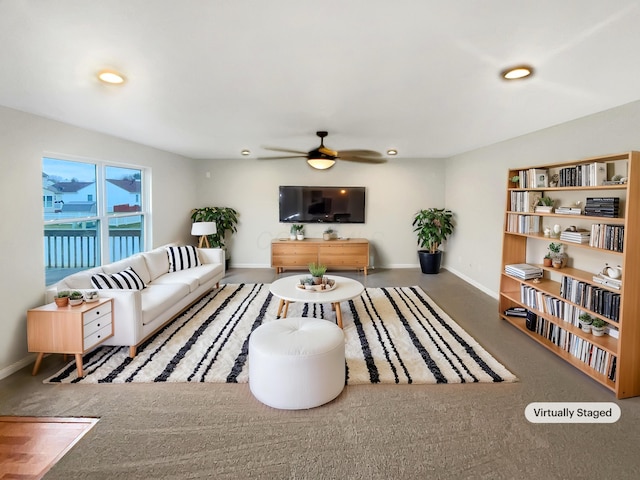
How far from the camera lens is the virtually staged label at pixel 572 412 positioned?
228 cm

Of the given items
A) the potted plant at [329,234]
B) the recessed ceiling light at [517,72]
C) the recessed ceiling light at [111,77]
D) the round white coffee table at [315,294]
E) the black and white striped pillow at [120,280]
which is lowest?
the round white coffee table at [315,294]

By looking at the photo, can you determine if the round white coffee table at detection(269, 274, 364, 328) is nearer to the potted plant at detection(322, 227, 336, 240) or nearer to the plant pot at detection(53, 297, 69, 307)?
the plant pot at detection(53, 297, 69, 307)

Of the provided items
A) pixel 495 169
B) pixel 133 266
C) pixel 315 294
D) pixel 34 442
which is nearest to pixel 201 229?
pixel 133 266

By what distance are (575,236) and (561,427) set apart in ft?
5.63

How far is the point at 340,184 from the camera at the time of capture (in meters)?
6.98

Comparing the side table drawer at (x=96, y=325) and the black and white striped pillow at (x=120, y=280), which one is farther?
the black and white striped pillow at (x=120, y=280)

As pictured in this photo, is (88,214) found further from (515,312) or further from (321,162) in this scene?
(515,312)

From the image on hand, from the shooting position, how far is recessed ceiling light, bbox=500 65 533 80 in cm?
216

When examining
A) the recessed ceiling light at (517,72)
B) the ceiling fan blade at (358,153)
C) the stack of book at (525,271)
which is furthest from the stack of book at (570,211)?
the ceiling fan blade at (358,153)

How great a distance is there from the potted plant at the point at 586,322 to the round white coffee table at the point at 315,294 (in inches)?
80.5

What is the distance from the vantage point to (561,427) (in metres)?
2.21

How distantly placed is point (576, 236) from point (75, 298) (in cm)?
443

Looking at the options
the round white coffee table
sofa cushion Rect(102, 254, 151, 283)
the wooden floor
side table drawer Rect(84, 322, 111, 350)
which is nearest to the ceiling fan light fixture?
the round white coffee table

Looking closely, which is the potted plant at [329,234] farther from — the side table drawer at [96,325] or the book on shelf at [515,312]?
the side table drawer at [96,325]
